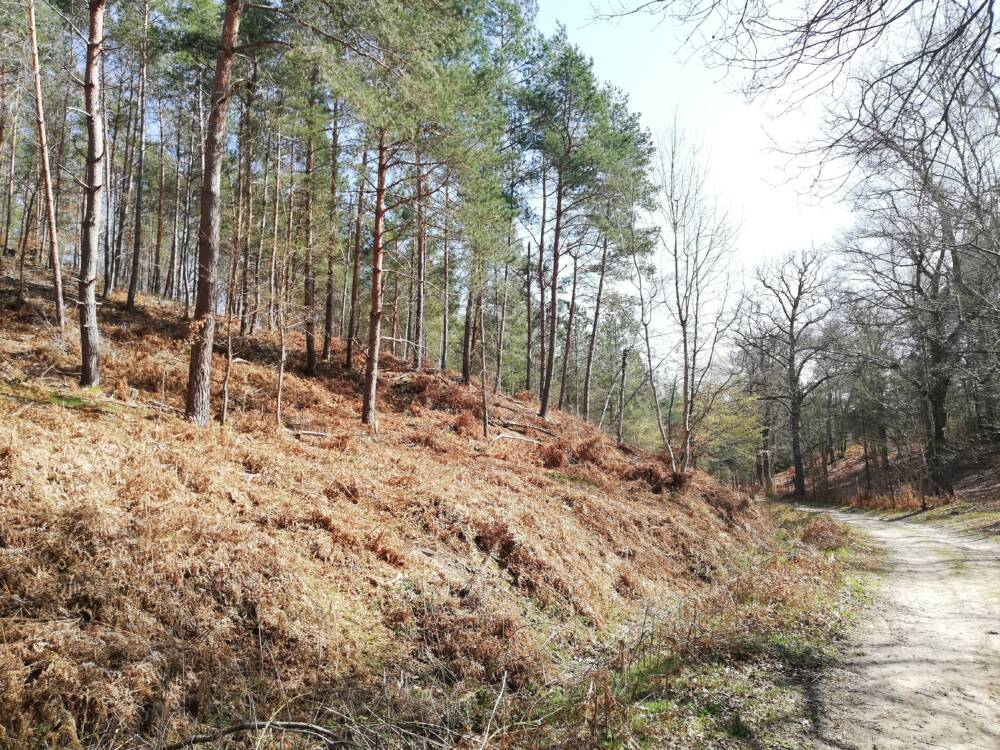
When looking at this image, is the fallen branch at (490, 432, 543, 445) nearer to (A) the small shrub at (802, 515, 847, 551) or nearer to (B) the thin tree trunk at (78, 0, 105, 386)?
(A) the small shrub at (802, 515, 847, 551)

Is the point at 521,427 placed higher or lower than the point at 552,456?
higher

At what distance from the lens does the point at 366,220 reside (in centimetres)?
1309

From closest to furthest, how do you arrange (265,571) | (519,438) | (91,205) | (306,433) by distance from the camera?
(265,571) < (91,205) < (306,433) < (519,438)

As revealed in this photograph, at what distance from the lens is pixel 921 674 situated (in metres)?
3.99

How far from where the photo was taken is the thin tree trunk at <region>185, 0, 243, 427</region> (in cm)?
732

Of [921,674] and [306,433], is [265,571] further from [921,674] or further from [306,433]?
[921,674]

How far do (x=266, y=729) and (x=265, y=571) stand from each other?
5.42ft

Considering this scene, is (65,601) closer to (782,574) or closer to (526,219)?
(782,574)

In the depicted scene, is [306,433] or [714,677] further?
[306,433]

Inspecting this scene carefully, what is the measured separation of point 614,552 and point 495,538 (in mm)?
2699

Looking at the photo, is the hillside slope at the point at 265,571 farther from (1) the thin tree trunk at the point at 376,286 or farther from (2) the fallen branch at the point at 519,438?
(2) the fallen branch at the point at 519,438

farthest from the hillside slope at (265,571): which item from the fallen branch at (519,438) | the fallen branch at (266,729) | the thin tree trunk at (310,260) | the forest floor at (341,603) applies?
the fallen branch at (519,438)

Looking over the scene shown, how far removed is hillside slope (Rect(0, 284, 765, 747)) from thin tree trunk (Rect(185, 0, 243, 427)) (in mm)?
683

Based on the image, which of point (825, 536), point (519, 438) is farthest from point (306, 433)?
point (825, 536)
